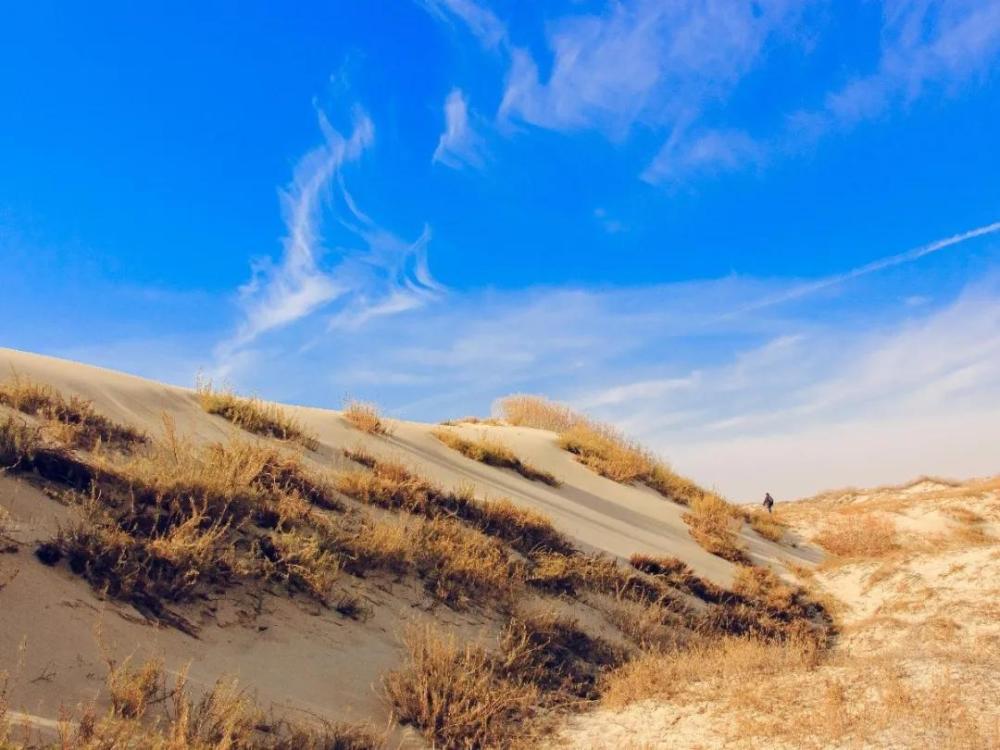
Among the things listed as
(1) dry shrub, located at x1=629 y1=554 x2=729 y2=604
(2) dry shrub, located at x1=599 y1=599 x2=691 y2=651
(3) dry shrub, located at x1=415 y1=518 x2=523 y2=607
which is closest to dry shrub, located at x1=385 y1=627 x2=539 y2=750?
(3) dry shrub, located at x1=415 y1=518 x2=523 y2=607

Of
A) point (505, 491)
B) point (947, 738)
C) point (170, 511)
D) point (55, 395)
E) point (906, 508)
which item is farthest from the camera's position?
point (906, 508)

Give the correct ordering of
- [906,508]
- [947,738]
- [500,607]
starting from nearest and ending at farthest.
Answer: [947,738] → [500,607] → [906,508]

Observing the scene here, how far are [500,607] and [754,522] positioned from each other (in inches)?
487

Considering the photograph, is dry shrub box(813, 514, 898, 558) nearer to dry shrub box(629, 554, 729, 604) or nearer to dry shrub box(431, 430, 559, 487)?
dry shrub box(629, 554, 729, 604)

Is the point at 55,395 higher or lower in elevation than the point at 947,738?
higher

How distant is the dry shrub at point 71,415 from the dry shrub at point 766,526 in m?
14.6

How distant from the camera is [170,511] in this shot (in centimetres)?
661

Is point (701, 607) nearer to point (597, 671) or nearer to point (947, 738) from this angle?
point (597, 671)

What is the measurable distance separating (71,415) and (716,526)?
13762mm

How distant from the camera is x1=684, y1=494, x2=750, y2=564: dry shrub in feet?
49.2

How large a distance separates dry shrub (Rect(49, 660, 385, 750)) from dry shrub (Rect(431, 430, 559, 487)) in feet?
37.0

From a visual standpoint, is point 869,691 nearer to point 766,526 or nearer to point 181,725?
point 181,725

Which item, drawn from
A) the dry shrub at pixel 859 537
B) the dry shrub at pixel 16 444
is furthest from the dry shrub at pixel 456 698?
the dry shrub at pixel 859 537

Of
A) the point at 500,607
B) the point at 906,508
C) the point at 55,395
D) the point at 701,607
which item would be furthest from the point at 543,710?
the point at 906,508
